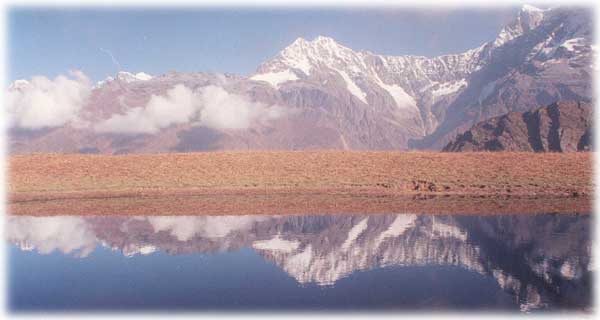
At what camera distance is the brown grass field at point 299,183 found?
38.9m

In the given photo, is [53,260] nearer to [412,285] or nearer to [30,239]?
[30,239]

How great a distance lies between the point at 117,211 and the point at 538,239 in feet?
95.5

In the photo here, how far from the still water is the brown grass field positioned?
17.8 feet

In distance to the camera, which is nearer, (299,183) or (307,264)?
(307,264)

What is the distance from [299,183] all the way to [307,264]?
27.4m

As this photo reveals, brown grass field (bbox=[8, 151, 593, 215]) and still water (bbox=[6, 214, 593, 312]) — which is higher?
brown grass field (bbox=[8, 151, 593, 215])

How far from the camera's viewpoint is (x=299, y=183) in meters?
49.9

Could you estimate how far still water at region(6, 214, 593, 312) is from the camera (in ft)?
60.0

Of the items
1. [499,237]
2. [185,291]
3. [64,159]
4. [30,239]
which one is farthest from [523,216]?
[64,159]

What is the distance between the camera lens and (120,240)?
28.5 meters

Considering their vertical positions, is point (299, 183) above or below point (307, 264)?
above

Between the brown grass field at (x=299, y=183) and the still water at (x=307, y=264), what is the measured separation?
543cm

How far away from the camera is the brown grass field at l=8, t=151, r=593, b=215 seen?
128 ft

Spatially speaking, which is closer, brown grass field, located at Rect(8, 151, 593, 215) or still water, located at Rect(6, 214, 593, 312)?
still water, located at Rect(6, 214, 593, 312)
